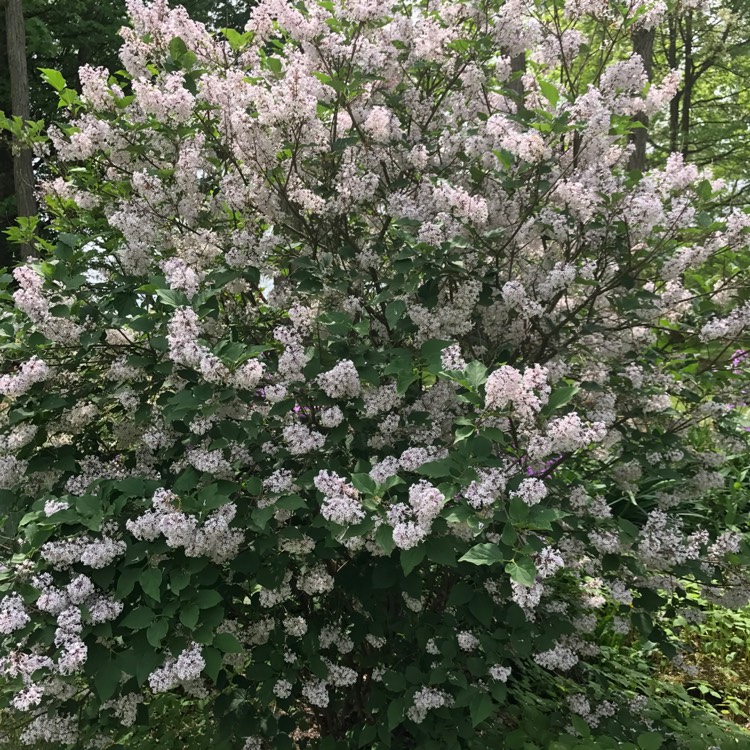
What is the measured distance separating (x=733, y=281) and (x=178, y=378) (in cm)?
288

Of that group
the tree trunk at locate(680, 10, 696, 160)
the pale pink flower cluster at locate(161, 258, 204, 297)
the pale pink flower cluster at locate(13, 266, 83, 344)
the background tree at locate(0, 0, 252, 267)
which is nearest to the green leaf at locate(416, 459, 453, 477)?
the pale pink flower cluster at locate(161, 258, 204, 297)

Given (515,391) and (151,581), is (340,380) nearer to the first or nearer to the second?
(515,391)

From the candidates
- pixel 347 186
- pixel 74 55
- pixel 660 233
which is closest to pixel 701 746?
pixel 660 233

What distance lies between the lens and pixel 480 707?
2.88 m

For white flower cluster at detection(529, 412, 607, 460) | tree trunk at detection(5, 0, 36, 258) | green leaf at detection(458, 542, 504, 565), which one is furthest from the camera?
tree trunk at detection(5, 0, 36, 258)

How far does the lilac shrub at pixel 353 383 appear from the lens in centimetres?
260

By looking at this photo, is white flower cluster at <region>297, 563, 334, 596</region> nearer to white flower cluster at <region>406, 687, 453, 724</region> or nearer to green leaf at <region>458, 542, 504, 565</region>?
white flower cluster at <region>406, 687, 453, 724</region>

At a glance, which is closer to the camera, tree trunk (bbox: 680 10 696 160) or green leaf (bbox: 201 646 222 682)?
green leaf (bbox: 201 646 222 682)

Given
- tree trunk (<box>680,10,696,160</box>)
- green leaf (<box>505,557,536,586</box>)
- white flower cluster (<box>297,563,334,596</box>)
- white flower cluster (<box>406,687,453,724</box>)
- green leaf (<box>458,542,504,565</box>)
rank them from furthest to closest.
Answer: tree trunk (<box>680,10,696,160</box>) < white flower cluster (<box>297,563,334,596</box>) < white flower cluster (<box>406,687,453,724</box>) < green leaf (<box>458,542,504,565</box>) < green leaf (<box>505,557,536,586</box>)

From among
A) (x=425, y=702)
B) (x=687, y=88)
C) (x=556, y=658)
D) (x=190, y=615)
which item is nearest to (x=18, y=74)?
(x=190, y=615)

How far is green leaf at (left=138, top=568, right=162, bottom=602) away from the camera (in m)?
2.41

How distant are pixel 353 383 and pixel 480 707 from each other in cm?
143

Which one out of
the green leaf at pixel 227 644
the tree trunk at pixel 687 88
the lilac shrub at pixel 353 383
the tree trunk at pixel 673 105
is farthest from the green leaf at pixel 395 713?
the tree trunk at pixel 687 88

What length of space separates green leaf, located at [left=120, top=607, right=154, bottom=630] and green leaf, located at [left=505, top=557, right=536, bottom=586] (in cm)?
127
